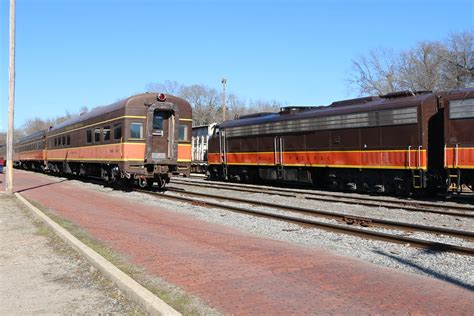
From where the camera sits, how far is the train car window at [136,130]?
1898 cm

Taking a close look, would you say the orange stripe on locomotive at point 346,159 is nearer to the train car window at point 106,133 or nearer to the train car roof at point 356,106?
the train car roof at point 356,106

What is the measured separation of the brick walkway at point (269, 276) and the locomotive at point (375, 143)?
9.09 m

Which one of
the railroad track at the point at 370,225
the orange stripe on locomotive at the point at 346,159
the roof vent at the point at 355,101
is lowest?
the railroad track at the point at 370,225

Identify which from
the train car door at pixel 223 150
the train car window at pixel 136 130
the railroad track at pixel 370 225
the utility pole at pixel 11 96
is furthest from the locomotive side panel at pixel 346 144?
the utility pole at pixel 11 96

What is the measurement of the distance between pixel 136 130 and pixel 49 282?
13006 millimetres

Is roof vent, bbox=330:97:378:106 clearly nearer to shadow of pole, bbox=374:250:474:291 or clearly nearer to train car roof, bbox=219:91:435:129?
train car roof, bbox=219:91:435:129

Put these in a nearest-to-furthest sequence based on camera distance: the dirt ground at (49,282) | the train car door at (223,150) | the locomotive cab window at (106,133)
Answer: the dirt ground at (49,282), the locomotive cab window at (106,133), the train car door at (223,150)

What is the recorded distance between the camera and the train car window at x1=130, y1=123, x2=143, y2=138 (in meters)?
19.0

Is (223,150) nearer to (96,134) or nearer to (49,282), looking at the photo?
(96,134)

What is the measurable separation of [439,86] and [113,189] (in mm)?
33895

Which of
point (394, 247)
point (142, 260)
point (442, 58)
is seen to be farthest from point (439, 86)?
point (142, 260)

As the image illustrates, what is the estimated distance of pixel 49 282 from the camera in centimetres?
643

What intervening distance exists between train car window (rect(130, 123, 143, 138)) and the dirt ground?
9391mm

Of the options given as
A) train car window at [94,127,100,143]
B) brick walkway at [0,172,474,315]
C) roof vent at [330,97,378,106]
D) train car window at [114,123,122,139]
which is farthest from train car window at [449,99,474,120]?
train car window at [94,127,100,143]
